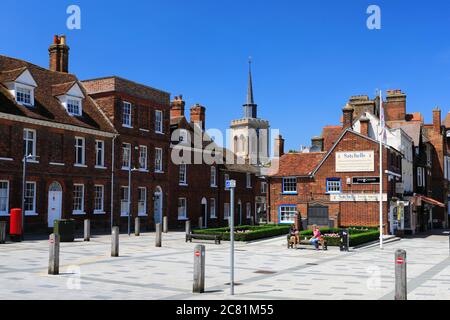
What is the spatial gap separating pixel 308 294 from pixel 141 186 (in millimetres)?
29492

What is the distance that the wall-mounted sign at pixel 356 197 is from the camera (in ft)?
124

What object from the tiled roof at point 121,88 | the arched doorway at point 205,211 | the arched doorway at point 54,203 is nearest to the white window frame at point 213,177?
the arched doorway at point 205,211

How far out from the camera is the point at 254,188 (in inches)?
2309

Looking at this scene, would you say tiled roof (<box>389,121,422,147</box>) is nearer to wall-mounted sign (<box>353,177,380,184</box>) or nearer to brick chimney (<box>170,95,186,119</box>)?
wall-mounted sign (<box>353,177,380,184</box>)

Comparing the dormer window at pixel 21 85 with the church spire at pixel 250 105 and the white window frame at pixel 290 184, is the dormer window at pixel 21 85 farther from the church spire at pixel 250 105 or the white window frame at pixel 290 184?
the church spire at pixel 250 105

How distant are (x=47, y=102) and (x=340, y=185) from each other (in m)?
22.2

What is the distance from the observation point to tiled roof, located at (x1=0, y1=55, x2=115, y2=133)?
3152 cm

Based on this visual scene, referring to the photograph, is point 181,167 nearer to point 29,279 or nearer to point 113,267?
point 113,267

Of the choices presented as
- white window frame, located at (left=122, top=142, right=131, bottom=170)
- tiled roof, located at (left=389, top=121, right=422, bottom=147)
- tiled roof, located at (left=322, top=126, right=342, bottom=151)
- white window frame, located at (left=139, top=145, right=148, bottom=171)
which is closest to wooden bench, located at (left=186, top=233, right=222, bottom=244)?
white window frame, located at (left=122, top=142, right=131, bottom=170)

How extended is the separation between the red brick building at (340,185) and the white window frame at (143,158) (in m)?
10.6

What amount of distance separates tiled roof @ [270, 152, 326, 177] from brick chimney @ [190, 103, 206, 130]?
12921mm

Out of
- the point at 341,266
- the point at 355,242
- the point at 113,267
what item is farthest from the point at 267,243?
the point at 113,267

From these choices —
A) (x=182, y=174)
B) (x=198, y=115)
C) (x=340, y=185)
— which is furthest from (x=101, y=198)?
(x=198, y=115)
